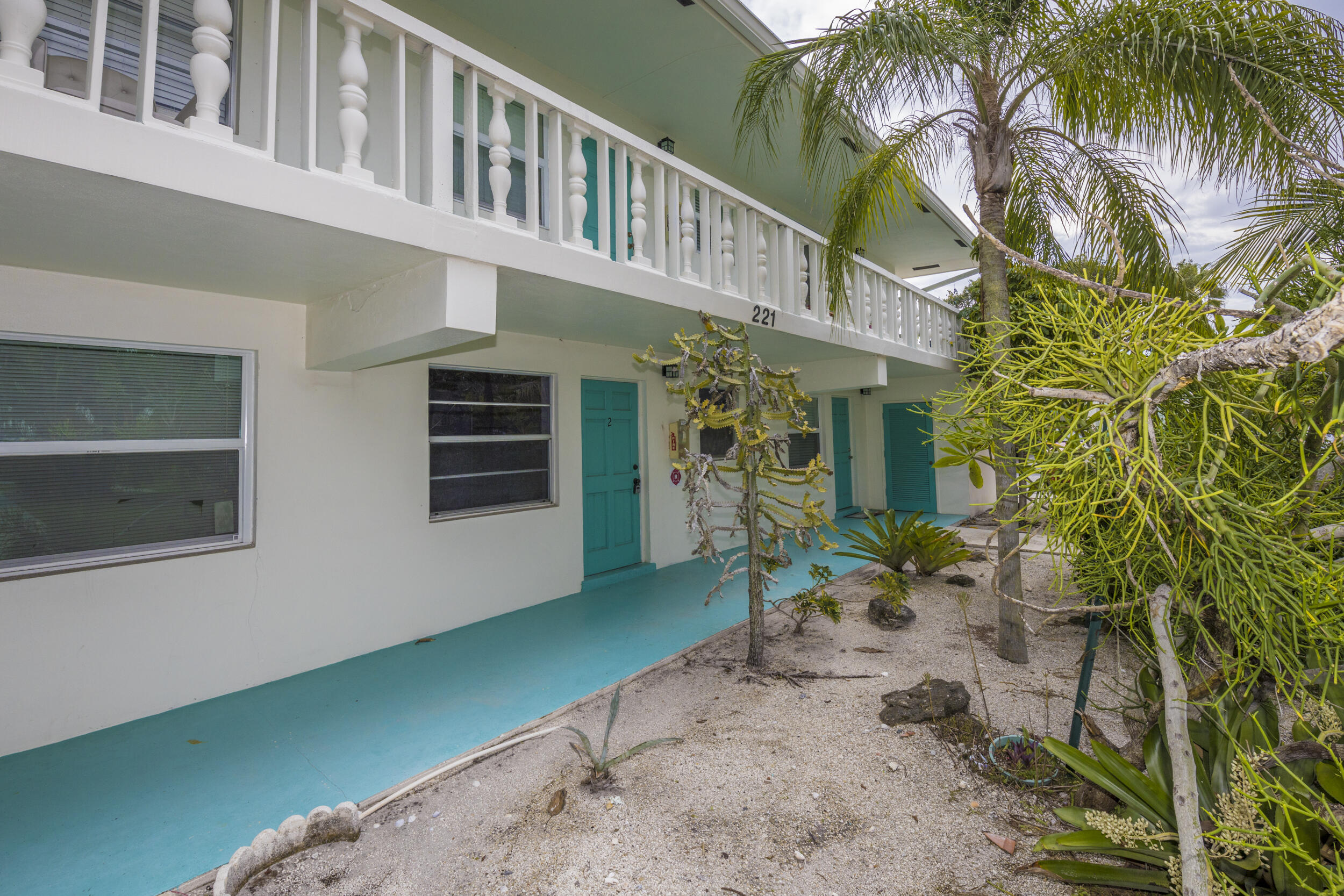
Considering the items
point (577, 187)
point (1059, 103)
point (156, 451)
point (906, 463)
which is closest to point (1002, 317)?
point (1059, 103)

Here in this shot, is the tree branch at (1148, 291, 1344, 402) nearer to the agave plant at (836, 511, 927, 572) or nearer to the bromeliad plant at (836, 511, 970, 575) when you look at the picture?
the bromeliad plant at (836, 511, 970, 575)

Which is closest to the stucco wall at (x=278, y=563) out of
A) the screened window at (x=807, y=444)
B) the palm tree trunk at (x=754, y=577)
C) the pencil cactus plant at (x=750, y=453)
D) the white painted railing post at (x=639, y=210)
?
the white painted railing post at (x=639, y=210)

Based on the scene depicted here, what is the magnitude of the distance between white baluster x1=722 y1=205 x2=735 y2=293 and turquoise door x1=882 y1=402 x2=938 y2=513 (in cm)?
711

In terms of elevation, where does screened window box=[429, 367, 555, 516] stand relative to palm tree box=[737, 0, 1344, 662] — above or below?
below

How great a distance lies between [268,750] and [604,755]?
1.83 metres

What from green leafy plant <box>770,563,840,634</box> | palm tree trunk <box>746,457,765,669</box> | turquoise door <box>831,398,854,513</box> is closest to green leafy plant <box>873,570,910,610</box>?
green leafy plant <box>770,563,840,634</box>

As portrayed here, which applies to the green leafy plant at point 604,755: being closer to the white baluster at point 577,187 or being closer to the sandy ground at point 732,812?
the sandy ground at point 732,812

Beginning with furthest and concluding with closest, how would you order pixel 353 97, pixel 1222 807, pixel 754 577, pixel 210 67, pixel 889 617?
pixel 889 617, pixel 754 577, pixel 353 97, pixel 210 67, pixel 1222 807

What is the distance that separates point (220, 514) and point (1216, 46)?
243 inches

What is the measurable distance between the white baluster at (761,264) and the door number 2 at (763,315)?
12cm

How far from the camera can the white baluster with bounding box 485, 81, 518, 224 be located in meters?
3.00

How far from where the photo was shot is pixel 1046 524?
4.35ft

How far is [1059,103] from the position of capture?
359 cm

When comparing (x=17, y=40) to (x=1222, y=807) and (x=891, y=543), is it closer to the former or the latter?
(x=1222, y=807)
